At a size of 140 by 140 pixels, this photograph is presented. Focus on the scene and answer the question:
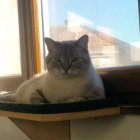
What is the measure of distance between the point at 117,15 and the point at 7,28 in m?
0.72

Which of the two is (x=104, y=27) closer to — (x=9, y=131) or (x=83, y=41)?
(x=83, y=41)

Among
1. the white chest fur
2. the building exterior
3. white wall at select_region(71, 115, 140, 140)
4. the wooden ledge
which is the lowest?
white wall at select_region(71, 115, 140, 140)

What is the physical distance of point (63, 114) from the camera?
0.85m

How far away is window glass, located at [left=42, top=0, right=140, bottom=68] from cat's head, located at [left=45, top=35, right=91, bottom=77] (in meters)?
0.18

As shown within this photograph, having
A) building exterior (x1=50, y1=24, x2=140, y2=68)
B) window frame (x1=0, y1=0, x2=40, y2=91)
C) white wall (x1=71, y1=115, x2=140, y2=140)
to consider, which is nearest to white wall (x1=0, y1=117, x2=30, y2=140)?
→ window frame (x1=0, y1=0, x2=40, y2=91)

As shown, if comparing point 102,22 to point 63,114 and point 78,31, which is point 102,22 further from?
point 63,114

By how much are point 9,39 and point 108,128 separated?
844mm

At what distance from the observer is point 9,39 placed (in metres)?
→ 1.63

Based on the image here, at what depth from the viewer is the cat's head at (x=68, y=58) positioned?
0.97 meters

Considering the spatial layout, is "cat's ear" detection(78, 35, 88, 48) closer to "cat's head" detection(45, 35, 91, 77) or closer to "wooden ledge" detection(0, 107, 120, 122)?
"cat's head" detection(45, 35, 91, 77)

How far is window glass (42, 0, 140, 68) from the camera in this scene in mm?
1103

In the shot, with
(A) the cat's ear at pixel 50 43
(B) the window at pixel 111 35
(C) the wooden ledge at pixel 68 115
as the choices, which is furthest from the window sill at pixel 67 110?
(A) the cat's ear at pixel 50 43

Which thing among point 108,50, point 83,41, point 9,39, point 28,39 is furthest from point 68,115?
point 9,39

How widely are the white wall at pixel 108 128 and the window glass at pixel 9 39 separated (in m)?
0.61
